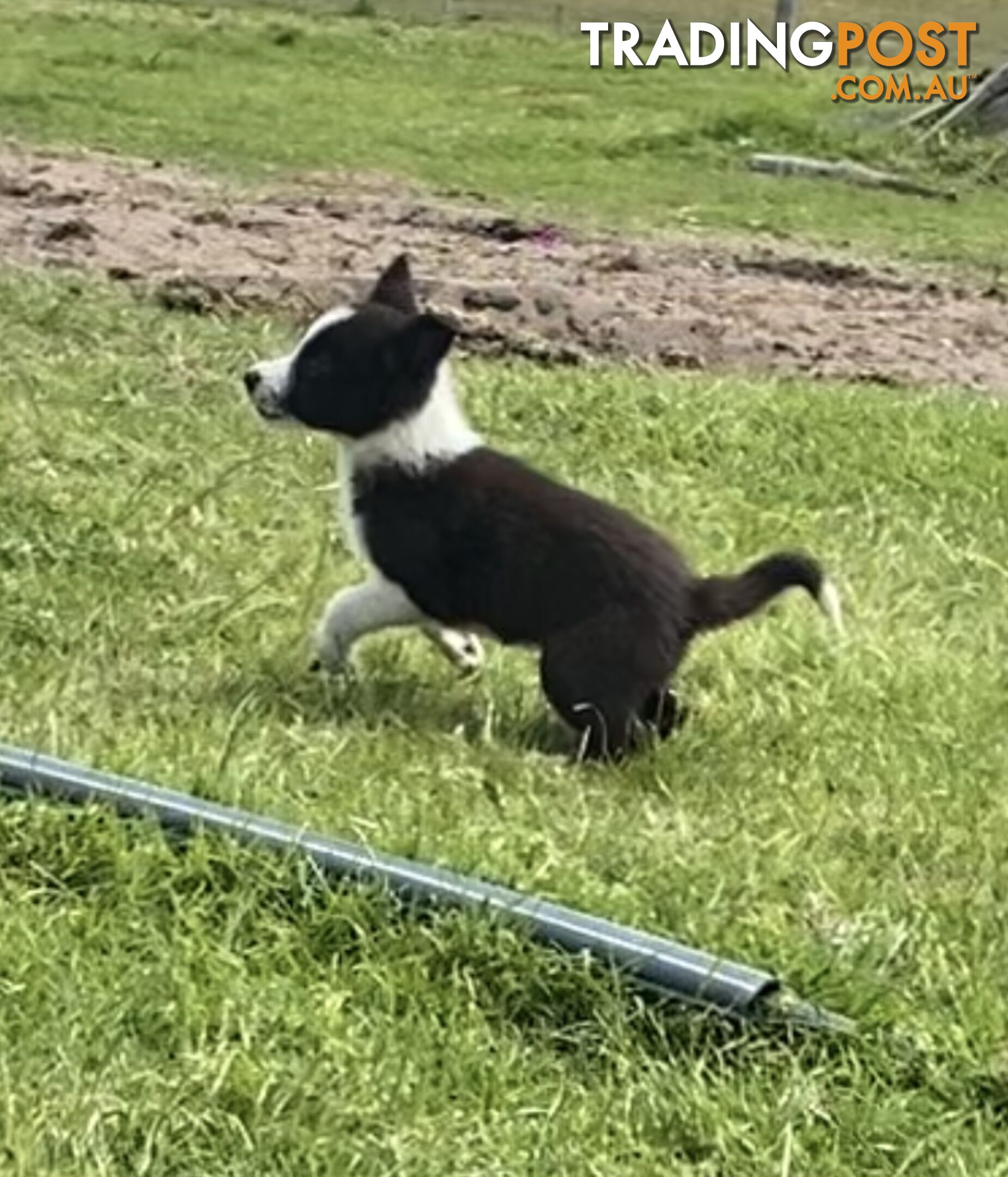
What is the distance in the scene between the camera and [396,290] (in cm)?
→ 607

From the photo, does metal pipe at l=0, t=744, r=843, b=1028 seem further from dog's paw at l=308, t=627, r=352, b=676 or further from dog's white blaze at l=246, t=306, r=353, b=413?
dog's white blaze at l=246, t=306, r=353, b=413

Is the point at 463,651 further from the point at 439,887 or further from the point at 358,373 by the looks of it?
the point at 439,887

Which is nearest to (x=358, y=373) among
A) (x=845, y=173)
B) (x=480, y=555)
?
(x=480, y=555)

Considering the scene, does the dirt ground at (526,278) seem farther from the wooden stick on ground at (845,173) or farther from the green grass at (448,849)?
the wooden stick on ground at (845,173)

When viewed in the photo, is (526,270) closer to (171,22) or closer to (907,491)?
(907,491)

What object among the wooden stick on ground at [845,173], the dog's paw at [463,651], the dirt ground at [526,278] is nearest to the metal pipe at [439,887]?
the dog's paw at [463,651]

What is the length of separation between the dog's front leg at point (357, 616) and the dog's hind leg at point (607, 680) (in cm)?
36

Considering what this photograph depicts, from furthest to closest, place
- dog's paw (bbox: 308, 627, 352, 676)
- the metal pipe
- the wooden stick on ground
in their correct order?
→ the wooden stick on ground < dog's paw (bbox: 308, 627, 352, 676) < the metal pipe

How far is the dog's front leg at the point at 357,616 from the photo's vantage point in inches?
223

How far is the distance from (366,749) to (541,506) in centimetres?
67

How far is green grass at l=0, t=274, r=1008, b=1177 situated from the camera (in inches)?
148

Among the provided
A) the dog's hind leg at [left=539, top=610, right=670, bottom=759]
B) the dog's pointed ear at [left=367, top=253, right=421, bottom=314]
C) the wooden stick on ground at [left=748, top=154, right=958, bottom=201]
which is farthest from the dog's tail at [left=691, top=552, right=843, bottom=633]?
the wooden stick on ground at [left=748, top=154, right=958, bottom=201]

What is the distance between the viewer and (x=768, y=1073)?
3947 mm

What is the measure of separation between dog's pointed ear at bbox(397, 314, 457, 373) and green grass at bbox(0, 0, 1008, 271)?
8.46 metres
